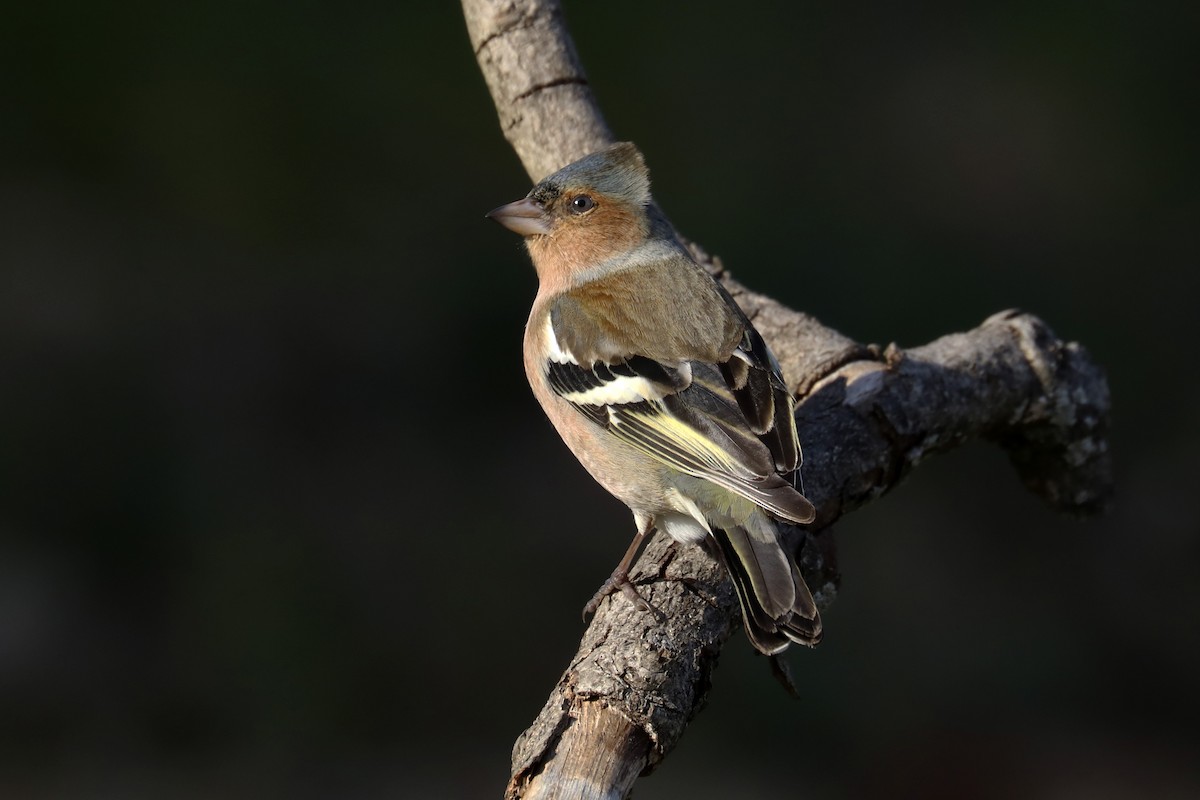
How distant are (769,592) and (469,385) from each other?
160 inches

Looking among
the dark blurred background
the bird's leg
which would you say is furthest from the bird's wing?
the dark blurred background

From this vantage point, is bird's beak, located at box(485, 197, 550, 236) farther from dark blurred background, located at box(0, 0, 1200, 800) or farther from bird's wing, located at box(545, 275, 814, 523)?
dark blurred background, located at box(0, 0, 1200, 800)

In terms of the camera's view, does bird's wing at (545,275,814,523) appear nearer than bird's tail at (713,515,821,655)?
No

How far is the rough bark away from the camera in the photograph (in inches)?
108

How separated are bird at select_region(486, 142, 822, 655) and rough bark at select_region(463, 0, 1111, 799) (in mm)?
138

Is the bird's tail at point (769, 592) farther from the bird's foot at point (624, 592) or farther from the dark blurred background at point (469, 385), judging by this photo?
the dark blurred background at point (469, 385)

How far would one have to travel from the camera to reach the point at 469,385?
22.7ft

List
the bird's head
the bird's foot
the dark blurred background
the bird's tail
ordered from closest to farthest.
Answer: the bird's tail
the bird's foot
the bird's head
the dark blurred background

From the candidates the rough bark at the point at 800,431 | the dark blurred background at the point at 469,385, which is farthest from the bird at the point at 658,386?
A: the dark blurred background at the point at 469,385

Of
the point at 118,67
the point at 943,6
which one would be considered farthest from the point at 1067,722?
the point at 118,67

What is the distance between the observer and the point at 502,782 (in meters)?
5.68

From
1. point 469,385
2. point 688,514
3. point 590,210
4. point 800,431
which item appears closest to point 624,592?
point 688,514

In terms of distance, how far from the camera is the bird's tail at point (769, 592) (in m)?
2.98

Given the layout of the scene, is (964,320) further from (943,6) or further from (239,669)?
(239,669)
